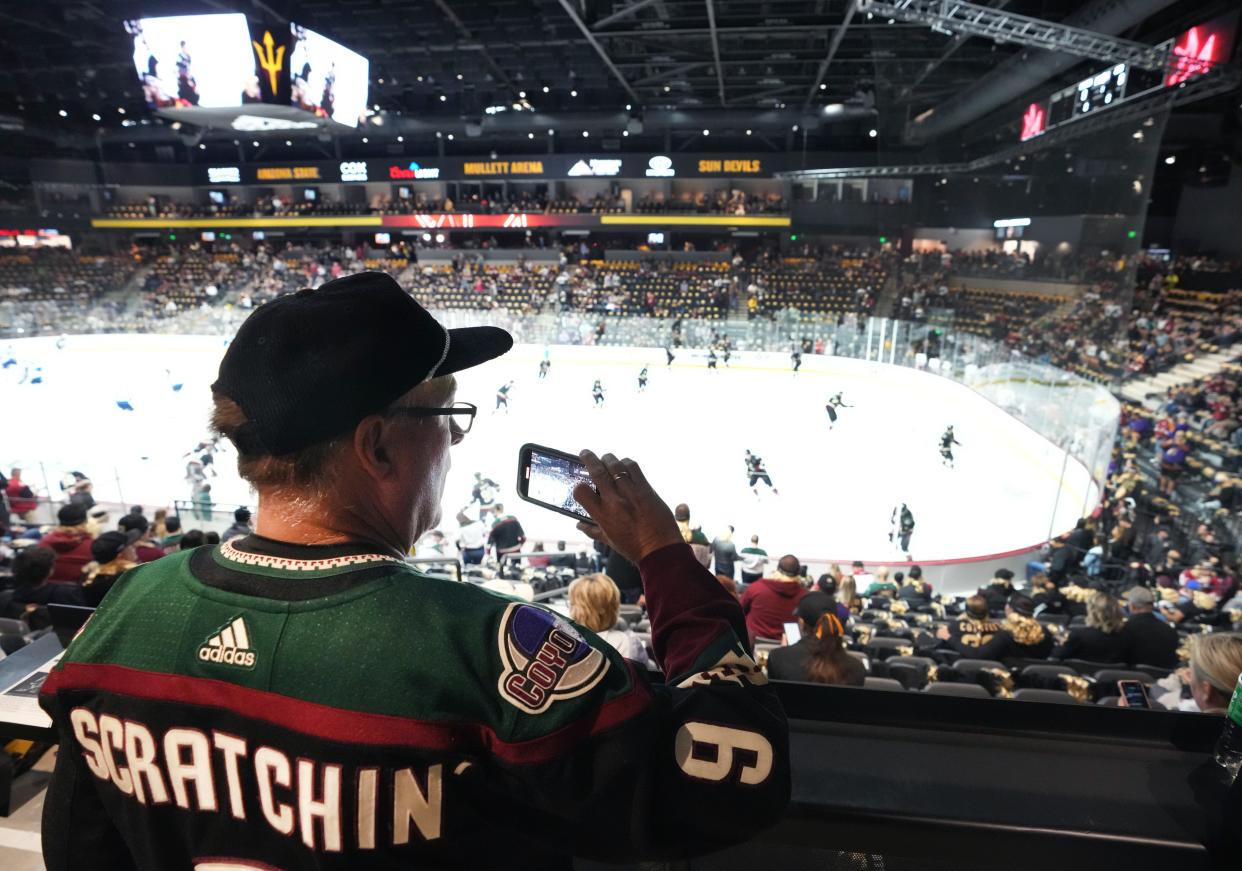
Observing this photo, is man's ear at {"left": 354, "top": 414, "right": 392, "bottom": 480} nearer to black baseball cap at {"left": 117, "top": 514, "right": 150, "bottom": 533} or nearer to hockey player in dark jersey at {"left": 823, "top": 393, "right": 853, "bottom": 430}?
black baseball cap at {"left": 117, "top": 514, "right": 150, "bottom": 533}

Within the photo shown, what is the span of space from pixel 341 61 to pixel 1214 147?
19.4m

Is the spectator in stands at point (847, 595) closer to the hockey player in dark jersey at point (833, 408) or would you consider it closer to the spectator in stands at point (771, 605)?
the spectator in stands at point (771, 605)

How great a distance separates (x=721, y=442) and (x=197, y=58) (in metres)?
12.8

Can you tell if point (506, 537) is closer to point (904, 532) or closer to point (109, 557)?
point (109, 557)

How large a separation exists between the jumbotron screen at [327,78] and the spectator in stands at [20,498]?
9.07 meters

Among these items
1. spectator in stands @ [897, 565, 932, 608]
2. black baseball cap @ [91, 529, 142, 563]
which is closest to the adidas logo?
black baseball cap @ [91, 529, 142, 563]

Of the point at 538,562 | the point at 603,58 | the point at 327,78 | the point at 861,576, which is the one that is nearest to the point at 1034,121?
the point at 861,576

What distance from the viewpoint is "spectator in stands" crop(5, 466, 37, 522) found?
8633 millimetres

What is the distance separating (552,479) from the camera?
1300mm

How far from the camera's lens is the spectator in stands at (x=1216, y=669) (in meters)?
2.06

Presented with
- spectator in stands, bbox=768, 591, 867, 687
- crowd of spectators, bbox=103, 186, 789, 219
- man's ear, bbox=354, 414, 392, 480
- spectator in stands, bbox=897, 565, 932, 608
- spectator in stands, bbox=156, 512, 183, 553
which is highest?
crowd of spectators, bbox=103, 186, 789, 219

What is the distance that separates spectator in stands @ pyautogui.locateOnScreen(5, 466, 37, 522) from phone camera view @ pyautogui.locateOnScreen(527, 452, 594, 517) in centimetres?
1017

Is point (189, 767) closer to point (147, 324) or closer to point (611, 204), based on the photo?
point (147, 324)

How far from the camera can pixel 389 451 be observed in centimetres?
91
